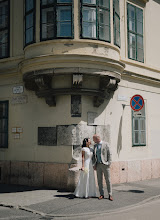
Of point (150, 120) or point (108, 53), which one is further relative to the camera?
point (150, 120)

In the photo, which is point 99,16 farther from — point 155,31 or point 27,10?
point 155,31

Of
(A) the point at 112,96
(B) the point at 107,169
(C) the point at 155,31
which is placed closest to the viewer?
(B) the point at 107,169


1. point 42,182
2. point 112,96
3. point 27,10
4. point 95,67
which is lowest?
point 42,182

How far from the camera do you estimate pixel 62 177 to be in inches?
430

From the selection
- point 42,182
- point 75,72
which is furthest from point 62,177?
point 75,72

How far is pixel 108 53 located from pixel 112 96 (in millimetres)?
→ 1694

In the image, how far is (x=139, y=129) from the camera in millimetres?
13242

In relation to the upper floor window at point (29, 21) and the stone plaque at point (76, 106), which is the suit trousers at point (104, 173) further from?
the upper floor window at point (29, 21)

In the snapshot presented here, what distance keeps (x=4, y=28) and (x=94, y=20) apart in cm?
387

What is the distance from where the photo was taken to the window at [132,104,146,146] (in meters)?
13.0

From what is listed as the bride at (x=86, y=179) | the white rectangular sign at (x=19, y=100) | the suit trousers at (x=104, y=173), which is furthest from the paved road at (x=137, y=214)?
the white rectangular sign at (x=19, y=100)

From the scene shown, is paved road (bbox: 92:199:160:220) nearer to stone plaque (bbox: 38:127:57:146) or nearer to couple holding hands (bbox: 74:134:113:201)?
couple holding hands (bbox: 74:134:113:201)

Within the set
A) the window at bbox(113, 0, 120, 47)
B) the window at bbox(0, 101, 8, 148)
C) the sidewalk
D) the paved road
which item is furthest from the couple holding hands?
the window at bbox(0, 101, 8, 148)

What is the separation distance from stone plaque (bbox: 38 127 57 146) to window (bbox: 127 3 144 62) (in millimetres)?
4261
